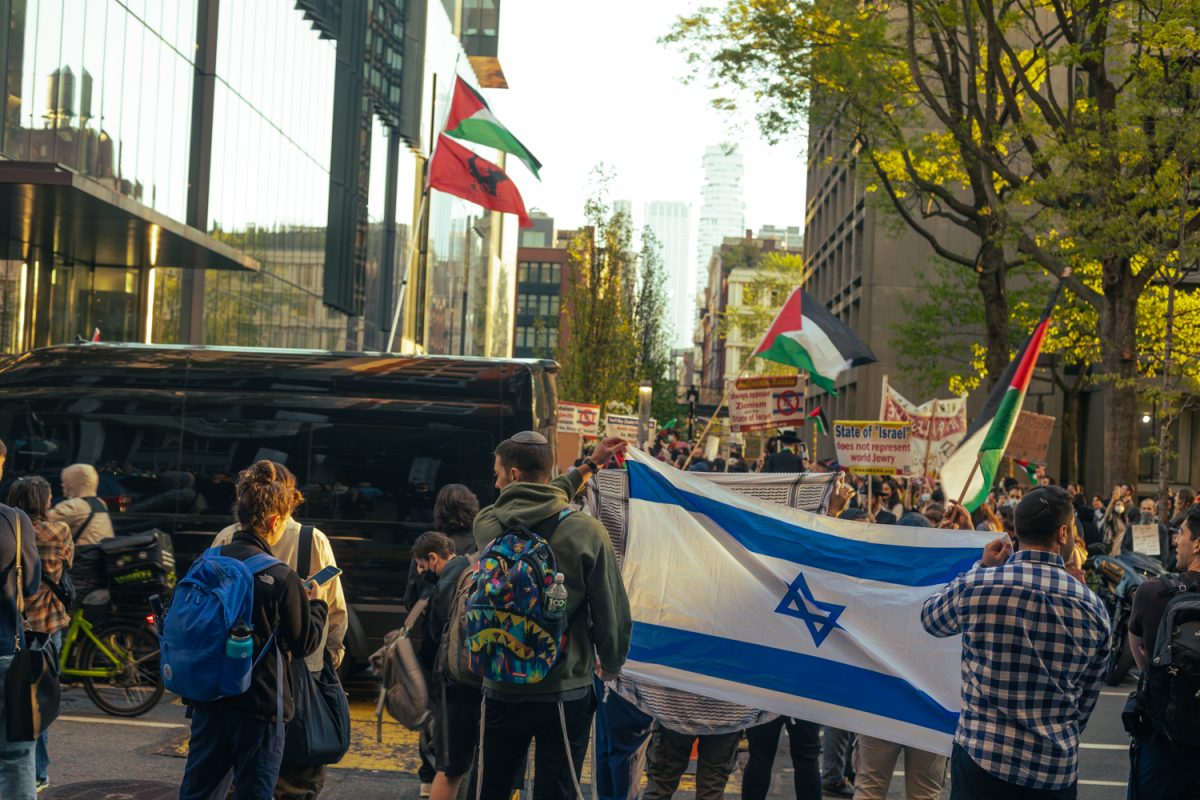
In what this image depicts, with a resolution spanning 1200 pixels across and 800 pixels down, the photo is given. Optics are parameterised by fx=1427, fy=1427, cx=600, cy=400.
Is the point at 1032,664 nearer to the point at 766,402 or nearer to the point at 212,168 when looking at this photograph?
the point at 766,402

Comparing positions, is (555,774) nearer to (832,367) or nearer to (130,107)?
(832,367)

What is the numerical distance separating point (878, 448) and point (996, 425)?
11.2m

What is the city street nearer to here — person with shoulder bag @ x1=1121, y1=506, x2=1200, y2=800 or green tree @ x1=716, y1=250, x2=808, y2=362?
person with shoulder bag @ x1=1121, y1=506, x2=1200, y2=800

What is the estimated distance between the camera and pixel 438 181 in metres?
20.7

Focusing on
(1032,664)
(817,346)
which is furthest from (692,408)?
(1032,664)

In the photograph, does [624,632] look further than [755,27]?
No

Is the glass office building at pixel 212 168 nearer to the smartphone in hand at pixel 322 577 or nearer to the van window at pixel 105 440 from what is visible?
the van window at pixel 105 440

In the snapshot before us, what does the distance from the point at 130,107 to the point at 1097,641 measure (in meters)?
22.9

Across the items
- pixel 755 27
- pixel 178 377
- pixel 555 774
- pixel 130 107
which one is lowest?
pixel 555 774

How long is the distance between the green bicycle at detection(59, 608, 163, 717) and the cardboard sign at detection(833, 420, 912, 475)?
12.1 m

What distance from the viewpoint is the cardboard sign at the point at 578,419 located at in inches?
1298

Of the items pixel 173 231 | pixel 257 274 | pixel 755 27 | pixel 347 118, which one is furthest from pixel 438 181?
pixel 347 118

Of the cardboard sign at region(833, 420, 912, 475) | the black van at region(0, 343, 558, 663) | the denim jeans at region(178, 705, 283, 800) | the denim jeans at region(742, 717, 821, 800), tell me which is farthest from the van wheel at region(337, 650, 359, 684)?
the cardboard sign at region(833, 420, 912, 475)

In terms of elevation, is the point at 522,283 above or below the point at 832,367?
above
